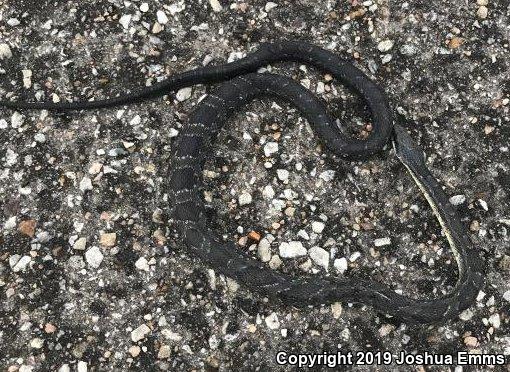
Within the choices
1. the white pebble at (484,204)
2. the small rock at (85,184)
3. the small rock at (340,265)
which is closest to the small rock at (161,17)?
Result: the small rock at (85,184)

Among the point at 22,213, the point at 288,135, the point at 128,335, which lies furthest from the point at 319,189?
the point at 22,213

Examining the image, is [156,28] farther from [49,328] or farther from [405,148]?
[49,328]

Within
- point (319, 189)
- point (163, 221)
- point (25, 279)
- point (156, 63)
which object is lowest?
point (25, 279)

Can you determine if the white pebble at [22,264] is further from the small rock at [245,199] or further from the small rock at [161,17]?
the small rock at [161,17]

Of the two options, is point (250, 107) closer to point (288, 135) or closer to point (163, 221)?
point (288, 135)

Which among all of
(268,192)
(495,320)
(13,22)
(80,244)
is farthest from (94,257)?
(495,320)

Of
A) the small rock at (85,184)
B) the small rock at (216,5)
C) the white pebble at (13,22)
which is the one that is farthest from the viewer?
the small rock at (216,5)

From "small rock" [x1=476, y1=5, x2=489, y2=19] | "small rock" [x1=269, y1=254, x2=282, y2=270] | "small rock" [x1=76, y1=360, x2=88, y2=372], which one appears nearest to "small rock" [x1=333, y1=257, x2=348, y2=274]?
"small rock" [x1=269, y1=254, x2=282, y2=270]
